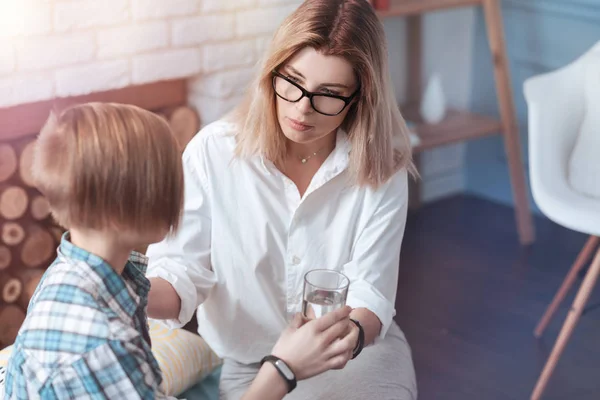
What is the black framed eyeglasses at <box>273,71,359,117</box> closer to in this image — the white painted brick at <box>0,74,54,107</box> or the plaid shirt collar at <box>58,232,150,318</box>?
the plaid shirt collar at <box>58,232,150,318</box>

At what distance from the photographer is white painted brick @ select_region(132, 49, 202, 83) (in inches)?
91.4

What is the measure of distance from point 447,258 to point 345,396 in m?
1.64

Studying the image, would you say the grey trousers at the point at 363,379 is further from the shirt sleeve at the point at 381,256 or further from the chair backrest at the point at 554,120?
the chair backrest at the point at 554,120

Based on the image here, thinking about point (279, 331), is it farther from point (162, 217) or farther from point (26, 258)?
point (26, 258)

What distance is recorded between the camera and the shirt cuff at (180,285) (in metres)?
1.53

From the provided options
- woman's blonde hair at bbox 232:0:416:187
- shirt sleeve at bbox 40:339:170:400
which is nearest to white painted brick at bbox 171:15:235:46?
woman's blonde hair at bbox 232:0:416:187

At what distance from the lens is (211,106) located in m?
2.51

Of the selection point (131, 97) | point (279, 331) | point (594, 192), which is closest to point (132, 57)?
point (131, 97)

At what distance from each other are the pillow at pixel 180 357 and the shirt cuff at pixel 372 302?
412 mm

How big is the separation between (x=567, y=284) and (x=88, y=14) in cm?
156

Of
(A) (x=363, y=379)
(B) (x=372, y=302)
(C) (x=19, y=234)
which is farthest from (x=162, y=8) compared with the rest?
(A) (x=363, y=379)

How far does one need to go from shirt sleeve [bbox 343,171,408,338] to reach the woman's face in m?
0.22

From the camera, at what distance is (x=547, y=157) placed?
2361 mm

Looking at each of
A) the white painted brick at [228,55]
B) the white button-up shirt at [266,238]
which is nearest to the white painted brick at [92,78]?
the white painted brick at [228,55]
